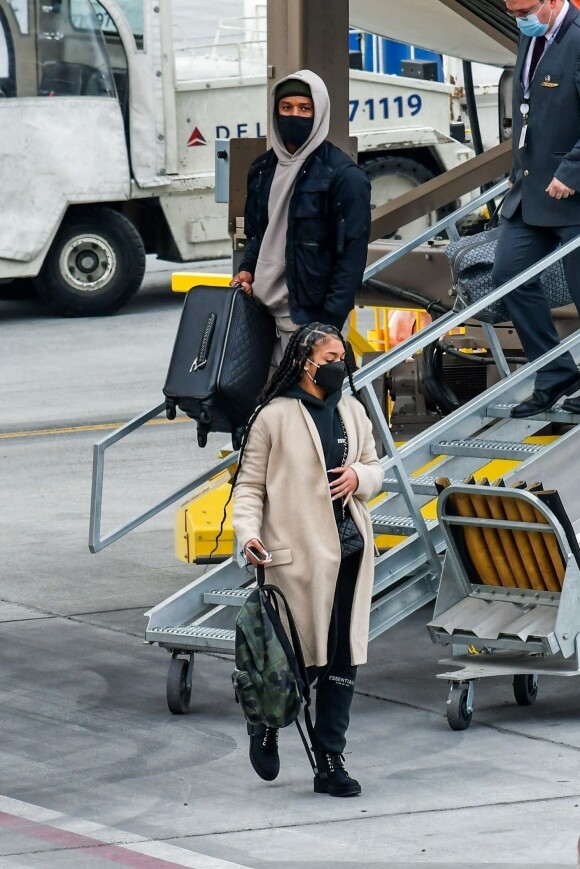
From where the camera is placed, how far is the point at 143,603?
10.3 metres

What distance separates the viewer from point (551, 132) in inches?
343

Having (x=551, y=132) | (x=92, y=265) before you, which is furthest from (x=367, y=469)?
(x=92, y=265)

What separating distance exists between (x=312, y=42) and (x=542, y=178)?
1496mm

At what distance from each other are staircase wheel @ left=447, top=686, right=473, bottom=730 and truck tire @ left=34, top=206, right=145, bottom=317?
12.8 meters

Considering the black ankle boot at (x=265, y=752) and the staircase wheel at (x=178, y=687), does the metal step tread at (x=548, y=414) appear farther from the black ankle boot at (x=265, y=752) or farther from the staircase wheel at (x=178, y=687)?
the black ankle boot at (x=265, y=752)

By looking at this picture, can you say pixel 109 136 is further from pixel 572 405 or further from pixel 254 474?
pixel 254 474

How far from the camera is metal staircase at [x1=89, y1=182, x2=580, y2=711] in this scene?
8.18 meters

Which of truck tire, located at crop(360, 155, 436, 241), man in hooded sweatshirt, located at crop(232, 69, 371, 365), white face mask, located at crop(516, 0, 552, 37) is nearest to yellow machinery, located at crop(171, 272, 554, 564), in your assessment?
man in hooded sweatshirt, located at crop(232, 69, 371, 365)

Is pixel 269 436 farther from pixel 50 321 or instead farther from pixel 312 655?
pixel 50 321

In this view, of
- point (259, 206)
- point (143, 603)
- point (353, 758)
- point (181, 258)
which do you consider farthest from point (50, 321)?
point (353, 758)

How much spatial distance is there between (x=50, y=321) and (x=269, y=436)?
13832mm

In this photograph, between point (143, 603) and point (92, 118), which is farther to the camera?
point (92, 118)

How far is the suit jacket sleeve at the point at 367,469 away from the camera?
7070mm

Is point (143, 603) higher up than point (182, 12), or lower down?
lower down
